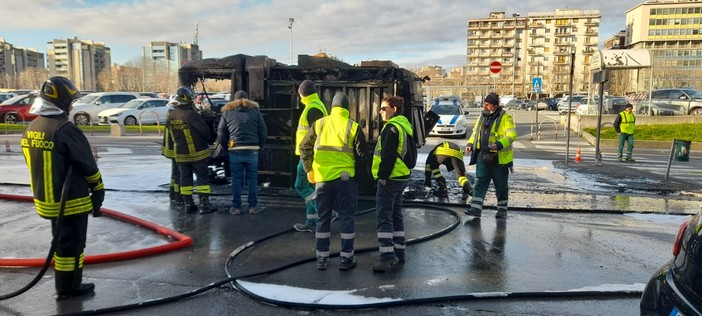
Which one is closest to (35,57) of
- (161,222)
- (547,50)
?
(547,50)

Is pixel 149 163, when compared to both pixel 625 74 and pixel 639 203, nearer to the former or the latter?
pixel 639 203

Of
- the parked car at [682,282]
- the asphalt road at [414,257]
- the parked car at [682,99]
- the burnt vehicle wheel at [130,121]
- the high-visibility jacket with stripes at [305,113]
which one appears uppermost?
the parked car at [682,99]

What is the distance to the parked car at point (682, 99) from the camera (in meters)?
25.0

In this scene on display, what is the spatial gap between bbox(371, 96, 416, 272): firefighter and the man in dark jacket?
8.79 ft

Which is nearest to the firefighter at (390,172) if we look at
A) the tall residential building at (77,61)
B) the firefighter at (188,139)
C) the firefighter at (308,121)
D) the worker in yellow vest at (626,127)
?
the firefighter at (308,121)

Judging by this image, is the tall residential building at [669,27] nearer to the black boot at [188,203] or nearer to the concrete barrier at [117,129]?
the concrete barrier at [117,129]

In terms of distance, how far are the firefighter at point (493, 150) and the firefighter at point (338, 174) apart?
2.75 m

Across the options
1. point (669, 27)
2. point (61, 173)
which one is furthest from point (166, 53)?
point (61, 173)

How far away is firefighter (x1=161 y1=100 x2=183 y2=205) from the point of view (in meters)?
7.66

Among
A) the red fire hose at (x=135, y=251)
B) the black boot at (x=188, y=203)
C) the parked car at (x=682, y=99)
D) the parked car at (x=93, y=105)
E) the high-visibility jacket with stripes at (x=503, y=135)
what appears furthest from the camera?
the parked car at (x=93, y=105)

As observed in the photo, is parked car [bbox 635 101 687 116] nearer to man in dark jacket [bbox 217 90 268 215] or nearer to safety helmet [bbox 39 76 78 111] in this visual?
man in dark jacket [bbox 217 90 268 215]

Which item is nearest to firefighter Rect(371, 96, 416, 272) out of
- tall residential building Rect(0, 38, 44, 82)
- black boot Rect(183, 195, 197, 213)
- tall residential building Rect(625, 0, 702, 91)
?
black boot Rect(183, 195, 197, 213)

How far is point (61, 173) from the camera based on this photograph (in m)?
4.17

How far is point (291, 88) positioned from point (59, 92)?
470 centimetres
